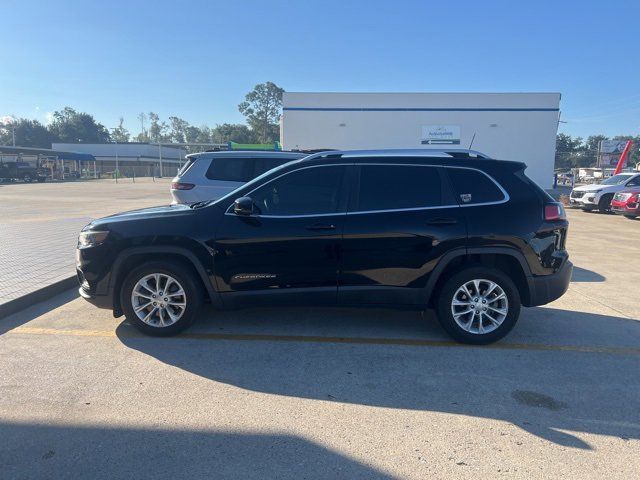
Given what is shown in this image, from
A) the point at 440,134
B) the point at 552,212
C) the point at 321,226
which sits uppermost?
the point at 440,134

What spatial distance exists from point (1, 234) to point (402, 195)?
408 inches

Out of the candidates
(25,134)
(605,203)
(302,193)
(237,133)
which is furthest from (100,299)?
(25,134)

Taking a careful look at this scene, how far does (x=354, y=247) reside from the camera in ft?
14.7

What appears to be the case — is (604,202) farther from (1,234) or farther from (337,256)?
(1,234)

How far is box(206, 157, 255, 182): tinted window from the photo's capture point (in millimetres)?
8773

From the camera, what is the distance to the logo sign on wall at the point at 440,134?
115 ft

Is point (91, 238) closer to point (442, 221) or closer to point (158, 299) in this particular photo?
point (158, 299)

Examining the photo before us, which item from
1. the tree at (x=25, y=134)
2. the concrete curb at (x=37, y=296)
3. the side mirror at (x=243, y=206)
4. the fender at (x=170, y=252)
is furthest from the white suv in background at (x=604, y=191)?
the tree at (x=25, y=134)

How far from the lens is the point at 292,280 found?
4.54m

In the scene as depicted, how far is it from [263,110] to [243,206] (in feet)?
354

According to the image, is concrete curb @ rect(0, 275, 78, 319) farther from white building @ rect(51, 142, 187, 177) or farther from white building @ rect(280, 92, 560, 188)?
white building @ rect(51, 142, 187, 177)

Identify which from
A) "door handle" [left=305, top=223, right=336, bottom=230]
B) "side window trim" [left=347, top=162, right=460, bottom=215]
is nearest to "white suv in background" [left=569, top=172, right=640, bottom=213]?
"side window trim" [left=347, top=162, right=460, bottom=215]

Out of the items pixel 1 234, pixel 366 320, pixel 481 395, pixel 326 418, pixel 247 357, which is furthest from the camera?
pixel 1 234

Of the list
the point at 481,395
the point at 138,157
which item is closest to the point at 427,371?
the point at 481,395
